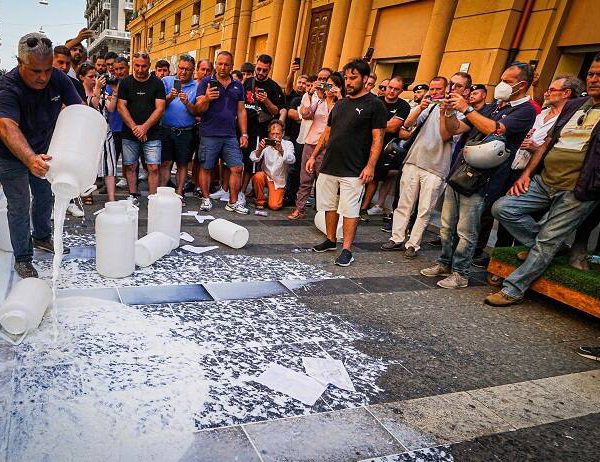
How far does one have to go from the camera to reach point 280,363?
230 centimetres

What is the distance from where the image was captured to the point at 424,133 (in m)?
4.27

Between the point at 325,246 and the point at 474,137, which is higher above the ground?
the point at 474,137

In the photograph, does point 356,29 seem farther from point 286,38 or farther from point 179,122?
point 179,122

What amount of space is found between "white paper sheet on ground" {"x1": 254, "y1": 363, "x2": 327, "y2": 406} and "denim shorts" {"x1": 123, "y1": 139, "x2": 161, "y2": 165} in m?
3.61

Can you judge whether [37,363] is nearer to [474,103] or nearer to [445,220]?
[445,220]

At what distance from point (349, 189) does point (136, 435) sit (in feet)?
9.59

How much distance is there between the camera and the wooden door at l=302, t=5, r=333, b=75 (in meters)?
10.6

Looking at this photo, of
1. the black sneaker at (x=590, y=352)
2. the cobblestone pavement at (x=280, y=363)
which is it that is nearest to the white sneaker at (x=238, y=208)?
the cobblestone pavement at (x=280, y=363)

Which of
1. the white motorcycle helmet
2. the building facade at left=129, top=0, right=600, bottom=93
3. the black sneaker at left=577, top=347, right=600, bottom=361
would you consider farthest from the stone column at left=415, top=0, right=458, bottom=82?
the black sneaker at left=577, top=347, right=600, bottom=361

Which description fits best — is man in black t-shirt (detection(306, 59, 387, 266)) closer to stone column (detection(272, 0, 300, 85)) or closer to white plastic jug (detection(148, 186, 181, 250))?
white plastic jug (detection(148, 186, 181, 250))

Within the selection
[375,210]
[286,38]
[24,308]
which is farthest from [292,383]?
[286,38]

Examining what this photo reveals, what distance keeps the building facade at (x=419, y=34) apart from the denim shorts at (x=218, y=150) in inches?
164

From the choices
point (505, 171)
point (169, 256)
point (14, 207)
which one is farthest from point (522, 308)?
point (14, 207)

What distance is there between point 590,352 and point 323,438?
7.25 feet
